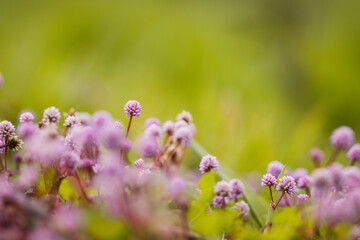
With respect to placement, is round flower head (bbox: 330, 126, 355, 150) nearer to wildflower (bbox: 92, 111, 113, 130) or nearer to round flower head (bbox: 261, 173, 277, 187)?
round flower head (bbox: 261, 173, 277, 187)

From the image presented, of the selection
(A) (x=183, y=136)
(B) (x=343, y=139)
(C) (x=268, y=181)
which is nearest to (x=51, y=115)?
(A) (x=183, y=136)

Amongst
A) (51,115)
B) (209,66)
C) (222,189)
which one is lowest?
(222,189)

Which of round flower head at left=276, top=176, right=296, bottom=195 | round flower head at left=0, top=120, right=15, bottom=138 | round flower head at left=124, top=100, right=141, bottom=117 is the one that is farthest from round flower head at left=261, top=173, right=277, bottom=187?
round flower head at left=0, top=120, right=15, bottom=138

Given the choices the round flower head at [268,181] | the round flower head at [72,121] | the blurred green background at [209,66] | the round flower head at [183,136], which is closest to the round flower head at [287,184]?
the round flower head at [268,181]

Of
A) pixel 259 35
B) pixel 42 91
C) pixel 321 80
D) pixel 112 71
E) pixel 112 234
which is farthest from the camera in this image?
pixel 259 35

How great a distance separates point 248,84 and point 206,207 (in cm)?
324

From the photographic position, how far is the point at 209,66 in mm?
3523

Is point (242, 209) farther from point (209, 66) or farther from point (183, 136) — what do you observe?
point (209, 66)

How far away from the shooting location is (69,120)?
54 centimetres

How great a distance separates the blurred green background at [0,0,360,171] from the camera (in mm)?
1873

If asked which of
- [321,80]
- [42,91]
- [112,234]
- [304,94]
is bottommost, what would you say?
[112,234]

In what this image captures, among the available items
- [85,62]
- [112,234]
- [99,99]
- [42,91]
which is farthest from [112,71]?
[112,234]

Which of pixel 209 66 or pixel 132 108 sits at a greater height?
pixel 209 66

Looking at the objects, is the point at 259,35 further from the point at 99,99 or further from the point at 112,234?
the point at 112,234
